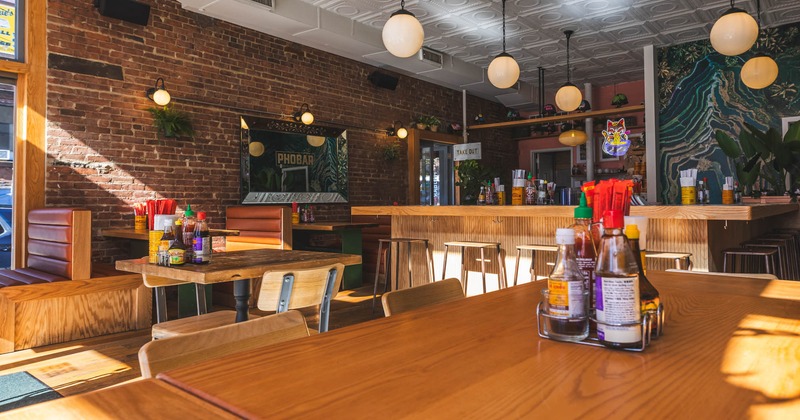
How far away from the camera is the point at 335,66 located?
7.57 meters

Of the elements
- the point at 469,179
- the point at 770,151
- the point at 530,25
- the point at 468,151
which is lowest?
the point at 469,179

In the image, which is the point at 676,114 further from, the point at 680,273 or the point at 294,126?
the point at 680,273

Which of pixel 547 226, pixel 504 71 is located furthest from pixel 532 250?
pixel 504 71

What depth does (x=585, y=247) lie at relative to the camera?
1.06 meters

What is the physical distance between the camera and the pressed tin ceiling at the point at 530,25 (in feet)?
20.1

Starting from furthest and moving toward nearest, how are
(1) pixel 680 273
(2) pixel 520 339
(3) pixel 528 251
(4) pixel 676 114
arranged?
(4) pixel 676 114 → (3) pixel 528 251 → (1) pixel 680 273 → (2) pixel 520 339

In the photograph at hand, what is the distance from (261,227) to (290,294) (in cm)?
338

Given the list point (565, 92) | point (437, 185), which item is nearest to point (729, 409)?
point (565, 92)

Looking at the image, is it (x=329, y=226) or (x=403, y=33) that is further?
(x=329, y=226)

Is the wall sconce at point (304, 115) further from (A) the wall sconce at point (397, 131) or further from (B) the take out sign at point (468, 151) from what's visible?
(B) the take out sign at point (468, 151)

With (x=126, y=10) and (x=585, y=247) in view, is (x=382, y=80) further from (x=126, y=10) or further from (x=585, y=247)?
(x=585, y=247)

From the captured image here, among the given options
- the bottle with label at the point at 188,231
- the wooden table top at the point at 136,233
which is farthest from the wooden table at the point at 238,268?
the wooden table top at the point at 136,233

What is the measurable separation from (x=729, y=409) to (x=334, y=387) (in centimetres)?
50

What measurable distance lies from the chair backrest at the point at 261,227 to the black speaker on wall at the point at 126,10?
221cm
